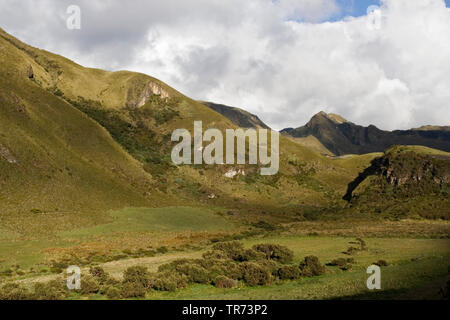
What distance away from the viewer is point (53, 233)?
1950 inches

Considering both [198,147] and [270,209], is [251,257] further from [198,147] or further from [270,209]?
[198,147]

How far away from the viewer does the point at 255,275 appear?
85.4 ft

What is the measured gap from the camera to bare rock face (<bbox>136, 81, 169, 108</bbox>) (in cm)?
16050

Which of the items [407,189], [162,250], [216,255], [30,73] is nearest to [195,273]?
[216,255]

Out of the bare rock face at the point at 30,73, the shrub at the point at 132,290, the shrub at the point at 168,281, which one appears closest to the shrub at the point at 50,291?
the shrub at the point at 132,290

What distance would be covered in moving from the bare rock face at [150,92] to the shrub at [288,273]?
14217cm

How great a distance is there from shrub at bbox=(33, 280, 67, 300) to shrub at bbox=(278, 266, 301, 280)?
1553 cm

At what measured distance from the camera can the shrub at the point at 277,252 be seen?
34.5 m

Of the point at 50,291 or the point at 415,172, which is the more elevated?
the point at 415,172

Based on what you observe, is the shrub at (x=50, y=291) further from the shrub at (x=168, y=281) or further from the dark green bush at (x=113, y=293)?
the shrub at (x=168, y=281)

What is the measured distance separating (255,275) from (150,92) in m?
150

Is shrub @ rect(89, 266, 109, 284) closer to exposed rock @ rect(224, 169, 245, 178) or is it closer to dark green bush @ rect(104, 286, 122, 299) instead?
dark green bush @ rect(104, 286, 122, 299)

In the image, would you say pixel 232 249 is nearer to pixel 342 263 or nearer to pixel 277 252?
pixel 277 252
